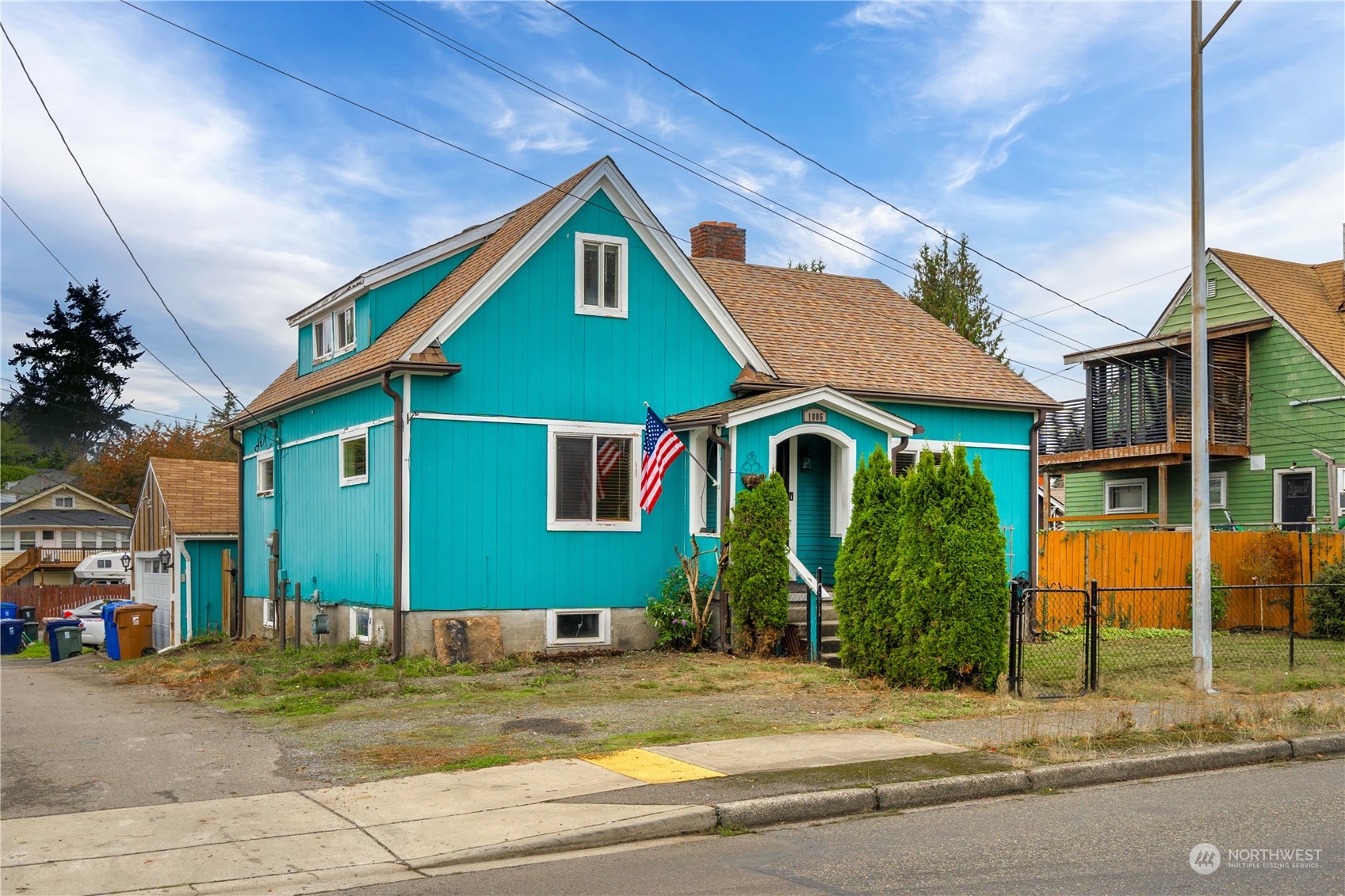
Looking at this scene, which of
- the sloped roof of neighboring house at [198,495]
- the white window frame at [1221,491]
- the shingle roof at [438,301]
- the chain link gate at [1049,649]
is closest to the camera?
the chain link gate at [1049,649]

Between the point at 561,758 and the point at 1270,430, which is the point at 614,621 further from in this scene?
the point at 1270,430

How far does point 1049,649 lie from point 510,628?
8102 millimetres

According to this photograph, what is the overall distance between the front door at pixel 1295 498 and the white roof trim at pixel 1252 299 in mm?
2503

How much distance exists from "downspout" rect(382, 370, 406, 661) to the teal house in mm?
40

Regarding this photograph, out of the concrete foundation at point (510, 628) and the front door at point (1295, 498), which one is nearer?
the concrete foundation at point (510, 628)

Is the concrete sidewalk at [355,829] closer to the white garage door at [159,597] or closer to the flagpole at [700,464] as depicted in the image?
the flagpole at [700,464]

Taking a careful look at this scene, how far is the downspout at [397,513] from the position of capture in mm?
16250

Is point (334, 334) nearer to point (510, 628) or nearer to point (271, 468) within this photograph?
point (271, 468)

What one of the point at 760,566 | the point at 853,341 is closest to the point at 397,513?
the point at 760,566

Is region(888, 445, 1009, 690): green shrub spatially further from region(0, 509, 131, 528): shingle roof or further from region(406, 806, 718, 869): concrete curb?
region(0, 509, 131, 528): shingle roof

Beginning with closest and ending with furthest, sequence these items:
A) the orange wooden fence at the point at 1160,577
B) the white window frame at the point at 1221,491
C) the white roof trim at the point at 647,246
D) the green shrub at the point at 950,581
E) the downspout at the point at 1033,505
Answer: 1. the green shrub at the point at 950,581
2. the white roof trim at the point at 647,246
3. the downspout at the point at 1033,505
4. the orange wooden fence at the point at 1160,577
5. the white window frame at the point at 1221,491

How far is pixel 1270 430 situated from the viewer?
27641 millimetres

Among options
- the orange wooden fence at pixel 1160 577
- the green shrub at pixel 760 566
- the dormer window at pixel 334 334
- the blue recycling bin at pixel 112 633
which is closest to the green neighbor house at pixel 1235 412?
the orange wooden fence at pixel 1160 577

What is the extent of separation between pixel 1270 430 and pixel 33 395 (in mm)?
79815
